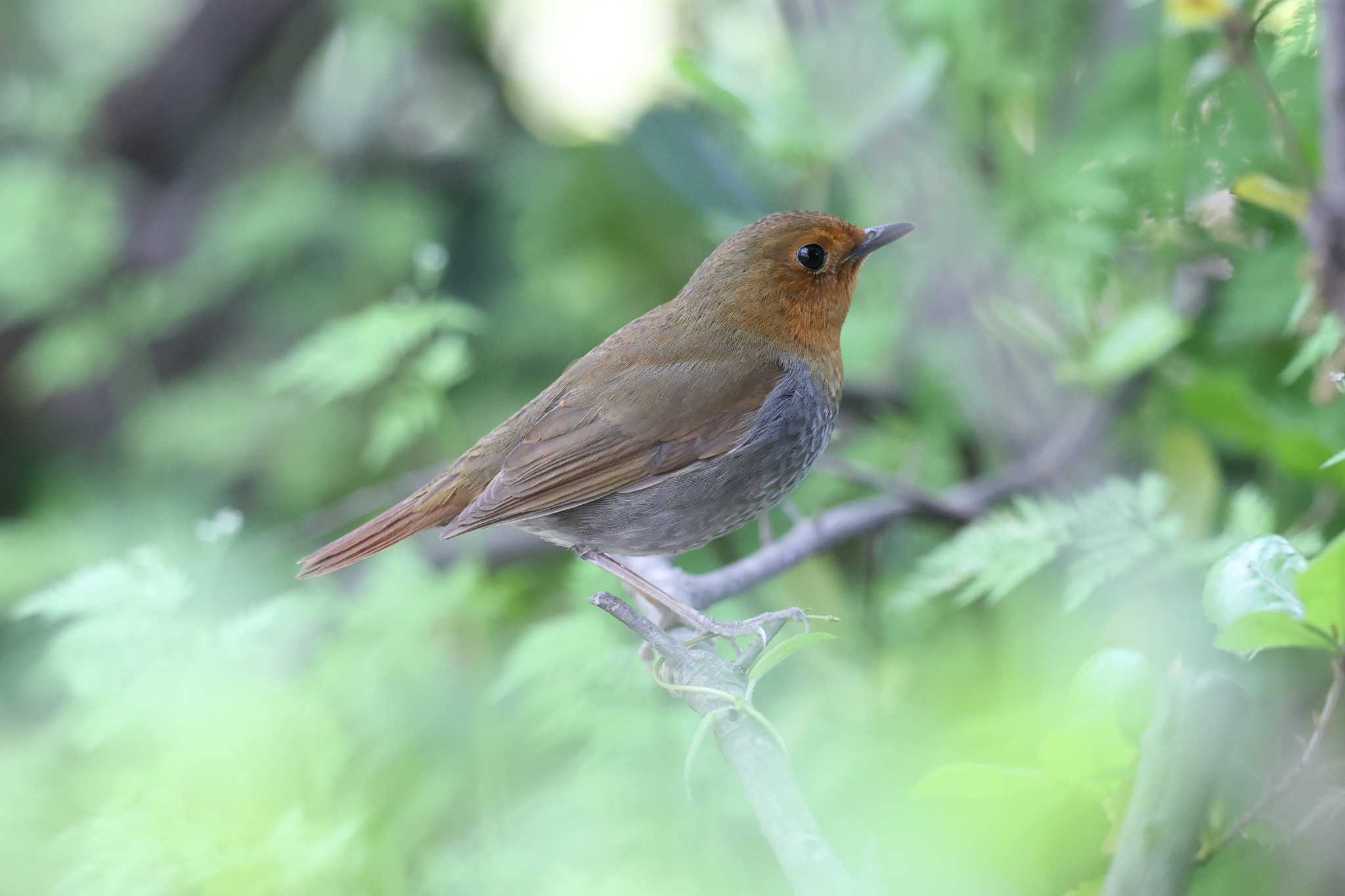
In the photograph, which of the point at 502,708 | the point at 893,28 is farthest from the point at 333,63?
the point at 502,708

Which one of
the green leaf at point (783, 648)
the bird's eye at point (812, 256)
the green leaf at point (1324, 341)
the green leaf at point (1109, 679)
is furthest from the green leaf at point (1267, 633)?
the bird's eye at point (812, 256)

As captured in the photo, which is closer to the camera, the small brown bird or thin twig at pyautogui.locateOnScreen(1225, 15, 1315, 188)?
thin twig at pyautogui.locateOnScreen(1225, 15, 1315, 188)

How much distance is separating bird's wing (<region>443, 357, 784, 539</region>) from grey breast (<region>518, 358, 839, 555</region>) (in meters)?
0.02

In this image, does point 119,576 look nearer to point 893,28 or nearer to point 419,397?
point 419,397

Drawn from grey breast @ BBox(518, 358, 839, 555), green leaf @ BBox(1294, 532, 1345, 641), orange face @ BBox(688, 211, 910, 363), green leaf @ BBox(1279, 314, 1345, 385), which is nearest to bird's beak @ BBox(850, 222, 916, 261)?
orange face @ BBox(688, 211, 910, 363)

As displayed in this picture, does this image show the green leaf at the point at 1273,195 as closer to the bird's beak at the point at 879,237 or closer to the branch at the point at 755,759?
the bird's beak at the point at 879,237

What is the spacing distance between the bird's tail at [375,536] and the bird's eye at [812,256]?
69cm

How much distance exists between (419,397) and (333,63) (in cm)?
283

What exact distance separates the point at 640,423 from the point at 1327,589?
107 cm

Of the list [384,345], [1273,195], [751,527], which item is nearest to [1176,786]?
[1273,195]

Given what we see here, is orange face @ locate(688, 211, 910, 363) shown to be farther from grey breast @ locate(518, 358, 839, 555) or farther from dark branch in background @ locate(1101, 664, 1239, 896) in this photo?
dark branch in background @ locate(1101, 664, 1239, 896)

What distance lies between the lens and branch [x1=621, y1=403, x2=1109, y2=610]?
184 cm

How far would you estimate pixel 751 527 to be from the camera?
9.20 ft

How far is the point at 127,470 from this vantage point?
3.93m
